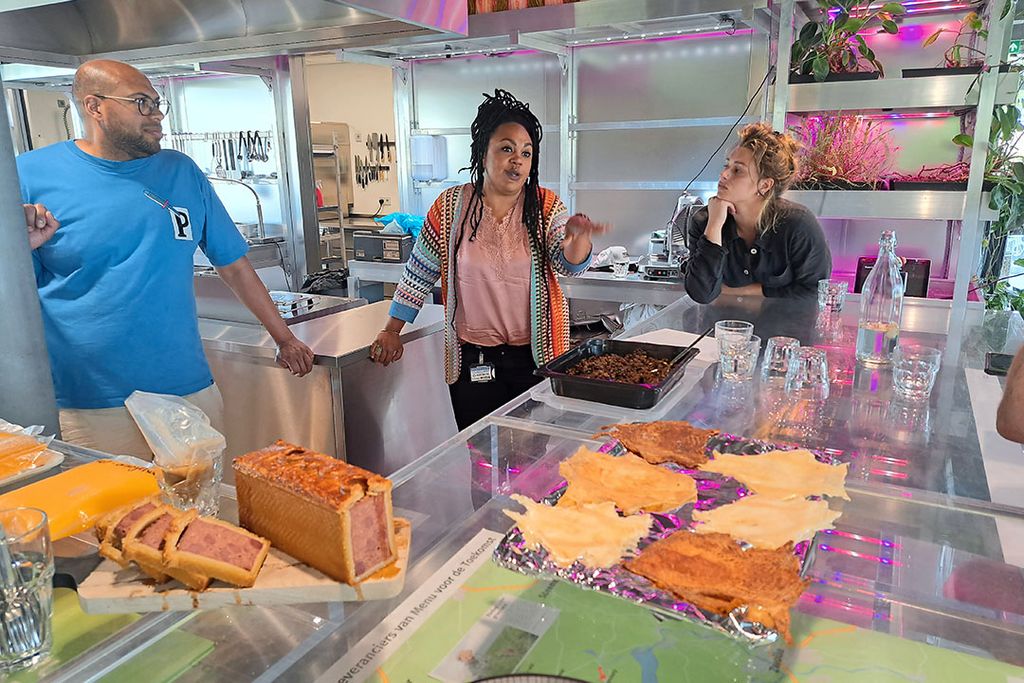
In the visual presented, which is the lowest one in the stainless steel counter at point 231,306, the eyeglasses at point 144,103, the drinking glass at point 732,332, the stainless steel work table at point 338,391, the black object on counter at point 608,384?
the stainless steel work table at point 338,391

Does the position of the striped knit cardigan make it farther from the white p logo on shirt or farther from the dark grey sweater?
the white p logo on shirt

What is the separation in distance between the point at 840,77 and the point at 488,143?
2.07m

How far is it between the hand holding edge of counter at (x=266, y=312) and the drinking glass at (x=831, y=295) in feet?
5.26

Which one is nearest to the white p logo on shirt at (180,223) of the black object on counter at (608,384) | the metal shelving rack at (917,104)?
the black object on counter at (608,384)

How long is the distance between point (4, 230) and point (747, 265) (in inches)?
81.8

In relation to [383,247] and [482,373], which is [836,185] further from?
[383,247]

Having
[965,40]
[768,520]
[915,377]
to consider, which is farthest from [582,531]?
[965,40]

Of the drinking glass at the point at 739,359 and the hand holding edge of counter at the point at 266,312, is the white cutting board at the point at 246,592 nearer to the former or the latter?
the drinking glass at the point at 739,359

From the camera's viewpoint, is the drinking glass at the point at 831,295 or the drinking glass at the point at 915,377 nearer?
the drinking glass at the point at 915,377

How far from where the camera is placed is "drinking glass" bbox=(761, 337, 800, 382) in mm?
1587

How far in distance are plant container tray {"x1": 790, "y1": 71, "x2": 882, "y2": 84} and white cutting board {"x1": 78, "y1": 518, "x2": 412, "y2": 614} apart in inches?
131

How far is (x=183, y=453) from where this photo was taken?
977 mm

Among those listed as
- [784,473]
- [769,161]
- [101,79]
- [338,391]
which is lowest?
[338,391]

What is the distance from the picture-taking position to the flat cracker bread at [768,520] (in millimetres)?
848
